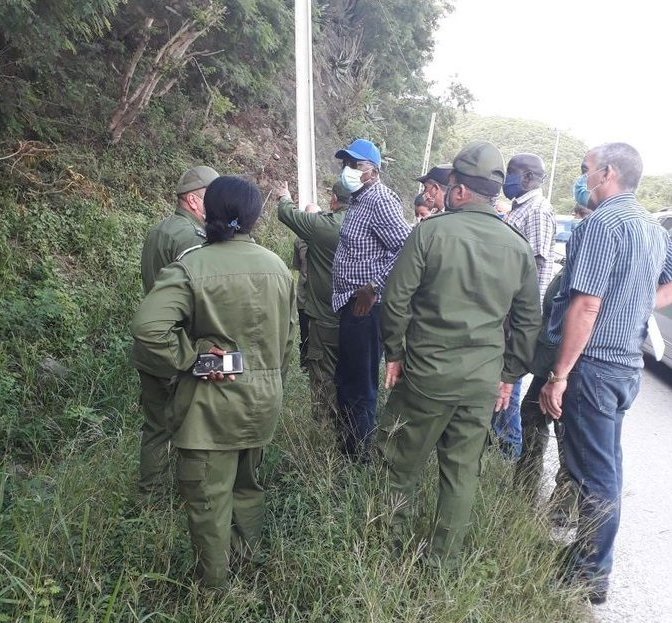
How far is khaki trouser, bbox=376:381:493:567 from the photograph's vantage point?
258 cm

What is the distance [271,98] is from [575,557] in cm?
1021

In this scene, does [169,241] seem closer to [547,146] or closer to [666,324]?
[666,324]

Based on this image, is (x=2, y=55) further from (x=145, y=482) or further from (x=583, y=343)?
(x=583, y=343)

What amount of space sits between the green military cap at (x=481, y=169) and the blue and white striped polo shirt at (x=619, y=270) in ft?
1.49

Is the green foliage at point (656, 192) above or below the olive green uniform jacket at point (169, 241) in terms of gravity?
below

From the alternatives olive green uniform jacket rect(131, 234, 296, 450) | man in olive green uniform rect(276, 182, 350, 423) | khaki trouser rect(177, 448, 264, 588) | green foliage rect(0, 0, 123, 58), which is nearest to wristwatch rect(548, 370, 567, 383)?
olive green uniform jacket rect(131, 234, 296, 450)

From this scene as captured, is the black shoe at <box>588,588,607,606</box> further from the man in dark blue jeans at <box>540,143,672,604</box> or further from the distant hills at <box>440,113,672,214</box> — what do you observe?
the distant hills at <box>440,113,672,214</box>

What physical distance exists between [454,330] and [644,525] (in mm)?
2086

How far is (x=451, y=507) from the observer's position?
2.58 meters

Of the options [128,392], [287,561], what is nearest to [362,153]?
[287,561]

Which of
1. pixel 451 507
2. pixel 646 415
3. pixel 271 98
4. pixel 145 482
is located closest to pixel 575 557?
pixel 451 507

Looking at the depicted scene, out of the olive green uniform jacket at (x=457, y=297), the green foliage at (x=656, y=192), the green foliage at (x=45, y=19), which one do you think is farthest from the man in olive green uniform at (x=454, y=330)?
the green foliage at (x=656, y=192)

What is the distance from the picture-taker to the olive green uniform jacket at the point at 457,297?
100 inches

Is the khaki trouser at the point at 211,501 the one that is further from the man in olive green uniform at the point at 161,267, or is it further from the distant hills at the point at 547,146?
the distant hills at the point at 547,146
